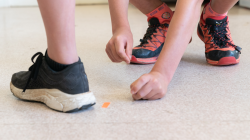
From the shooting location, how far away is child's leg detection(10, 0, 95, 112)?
60 centimetres

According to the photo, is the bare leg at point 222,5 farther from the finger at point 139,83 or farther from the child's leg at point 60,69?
the child's leg at point 60,69

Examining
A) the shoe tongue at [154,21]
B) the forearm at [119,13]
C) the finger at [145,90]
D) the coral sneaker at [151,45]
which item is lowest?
the coral sneaker at [151,45]

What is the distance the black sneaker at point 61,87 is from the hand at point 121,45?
135mm

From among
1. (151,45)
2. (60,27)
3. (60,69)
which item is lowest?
(151,45)

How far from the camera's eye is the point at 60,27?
606mm

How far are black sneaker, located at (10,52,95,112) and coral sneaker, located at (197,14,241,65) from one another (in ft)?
1.92

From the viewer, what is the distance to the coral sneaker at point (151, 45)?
3.49 ft

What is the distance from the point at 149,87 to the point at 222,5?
56 cm

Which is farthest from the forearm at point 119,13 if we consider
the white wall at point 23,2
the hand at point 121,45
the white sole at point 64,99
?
the white wall at point 23,2

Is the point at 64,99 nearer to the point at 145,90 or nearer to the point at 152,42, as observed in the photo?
the point at 145,90

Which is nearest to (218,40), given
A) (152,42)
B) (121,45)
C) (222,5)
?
(222,5)

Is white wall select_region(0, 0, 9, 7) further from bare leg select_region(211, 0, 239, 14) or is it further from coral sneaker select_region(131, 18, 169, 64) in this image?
bare leg select_region(211, 0, 239, 14)

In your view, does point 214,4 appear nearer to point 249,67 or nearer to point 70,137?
point 249,67

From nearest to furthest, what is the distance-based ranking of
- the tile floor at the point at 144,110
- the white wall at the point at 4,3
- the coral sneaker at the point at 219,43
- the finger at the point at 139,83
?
the tile floor at the point at 144,110
the finger at the point at 139,83
the coral sneaker at the point at 219,43
the white wall at the point at 4,3
